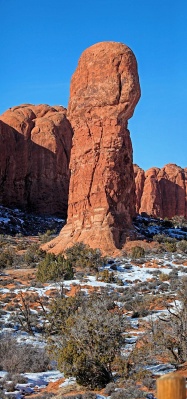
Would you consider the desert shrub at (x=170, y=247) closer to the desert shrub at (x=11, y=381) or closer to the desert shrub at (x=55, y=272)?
the desert shrub at (x=55, y=272)

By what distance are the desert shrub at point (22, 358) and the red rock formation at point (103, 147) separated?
15996 millimetres

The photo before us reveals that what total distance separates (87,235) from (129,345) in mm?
16509

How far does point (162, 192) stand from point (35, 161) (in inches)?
1055

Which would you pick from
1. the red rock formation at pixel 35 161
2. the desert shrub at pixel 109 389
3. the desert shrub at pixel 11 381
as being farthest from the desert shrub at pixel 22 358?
the red rock formation at pixel 35 161

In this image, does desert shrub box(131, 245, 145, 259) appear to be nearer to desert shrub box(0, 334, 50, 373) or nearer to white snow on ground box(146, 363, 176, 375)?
desert shrub box(0, 334, 50, 373)

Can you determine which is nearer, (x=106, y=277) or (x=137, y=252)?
(x=106, y=277)

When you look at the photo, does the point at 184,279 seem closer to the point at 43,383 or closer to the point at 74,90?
the point at 43,383

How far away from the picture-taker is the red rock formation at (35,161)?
5262 centimetres

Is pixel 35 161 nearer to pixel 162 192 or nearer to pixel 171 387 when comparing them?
pixel 162 192

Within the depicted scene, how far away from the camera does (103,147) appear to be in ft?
96.9

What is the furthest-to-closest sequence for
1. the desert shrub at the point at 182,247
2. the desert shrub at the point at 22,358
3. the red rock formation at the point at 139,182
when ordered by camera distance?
1. the red rock formation at the point at 139,182
2. the desert shrub at the point at 182,247
3. the desert shrub at the point at 22,358

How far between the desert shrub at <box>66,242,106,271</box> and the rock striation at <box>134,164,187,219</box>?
42.3 meters

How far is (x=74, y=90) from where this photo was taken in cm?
3197

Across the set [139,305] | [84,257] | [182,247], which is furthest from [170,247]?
[139,305]
